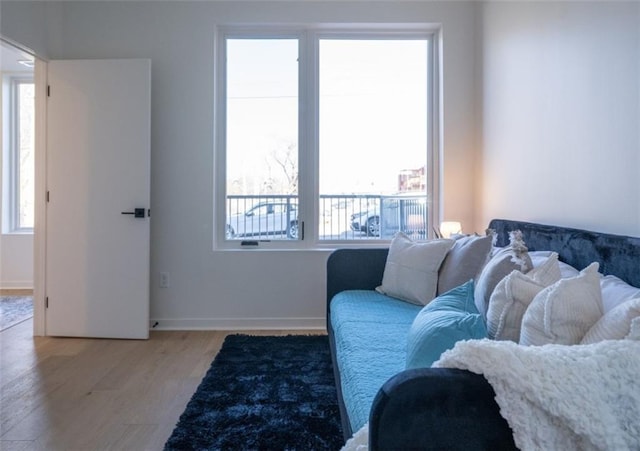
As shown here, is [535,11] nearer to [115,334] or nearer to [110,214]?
[110,214]

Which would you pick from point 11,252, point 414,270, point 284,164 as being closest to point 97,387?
point 414,270

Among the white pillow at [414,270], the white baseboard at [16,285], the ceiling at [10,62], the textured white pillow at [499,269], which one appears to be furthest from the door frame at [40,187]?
the textured white pillow at [499,269]

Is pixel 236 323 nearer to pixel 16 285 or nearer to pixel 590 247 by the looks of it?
pixel 590 247

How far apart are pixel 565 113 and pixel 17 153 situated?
17.8 ft

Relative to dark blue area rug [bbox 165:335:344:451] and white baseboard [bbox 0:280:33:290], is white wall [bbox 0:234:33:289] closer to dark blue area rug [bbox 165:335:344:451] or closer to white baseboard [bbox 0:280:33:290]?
white baseboard [bbox 0:280:33:290]

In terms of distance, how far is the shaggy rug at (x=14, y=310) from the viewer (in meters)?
3.16

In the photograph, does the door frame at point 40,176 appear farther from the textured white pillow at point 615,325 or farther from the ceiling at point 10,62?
the textured white pillow at point 615,325

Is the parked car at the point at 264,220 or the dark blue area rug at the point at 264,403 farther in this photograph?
the parked car at the point at 264,220

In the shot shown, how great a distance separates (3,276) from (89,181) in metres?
2.59

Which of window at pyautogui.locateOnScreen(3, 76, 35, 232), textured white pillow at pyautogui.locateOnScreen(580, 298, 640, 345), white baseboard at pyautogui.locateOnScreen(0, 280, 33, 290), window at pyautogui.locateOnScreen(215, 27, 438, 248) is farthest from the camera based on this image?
window at pyautogui.locateOnScreen(3, 76, 35, 232)

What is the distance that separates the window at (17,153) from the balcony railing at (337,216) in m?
3.07

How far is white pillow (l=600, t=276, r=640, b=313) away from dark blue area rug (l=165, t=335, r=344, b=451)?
1086mm

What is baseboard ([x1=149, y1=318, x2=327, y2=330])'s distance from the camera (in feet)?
9.68

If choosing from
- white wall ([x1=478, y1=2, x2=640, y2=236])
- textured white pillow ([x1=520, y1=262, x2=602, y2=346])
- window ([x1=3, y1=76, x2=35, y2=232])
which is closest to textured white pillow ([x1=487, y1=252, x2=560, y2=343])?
textured white pillow ([x1=520, y1=262, x2=602, y2=346])
